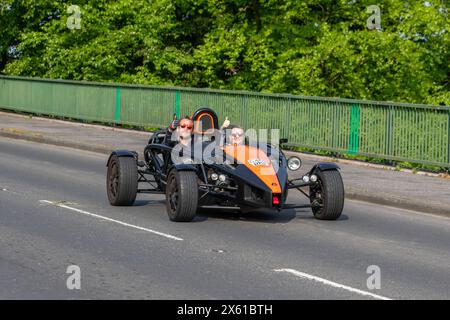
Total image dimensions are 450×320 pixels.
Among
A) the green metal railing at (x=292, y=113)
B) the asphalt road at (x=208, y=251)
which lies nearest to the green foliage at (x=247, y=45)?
the green metal railing at (x=292, y=113)

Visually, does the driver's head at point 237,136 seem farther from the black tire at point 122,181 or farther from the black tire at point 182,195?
the black tire at point 122,181

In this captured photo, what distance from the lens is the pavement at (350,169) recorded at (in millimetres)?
16547

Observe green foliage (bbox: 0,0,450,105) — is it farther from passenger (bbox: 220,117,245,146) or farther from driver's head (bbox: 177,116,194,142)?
passenger (bbox: 220,117,245,146)

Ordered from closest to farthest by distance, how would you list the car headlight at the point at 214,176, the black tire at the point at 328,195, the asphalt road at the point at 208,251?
the asphalt road at the point at 208,251, the car headlight at the point at 214,176, the black tire at the point at 328,195

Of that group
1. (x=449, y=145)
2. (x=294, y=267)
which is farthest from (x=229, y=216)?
(x=449, y=145)

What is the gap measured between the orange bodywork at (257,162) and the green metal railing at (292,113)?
8335 millimetres

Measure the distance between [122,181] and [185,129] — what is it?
3.73 feet

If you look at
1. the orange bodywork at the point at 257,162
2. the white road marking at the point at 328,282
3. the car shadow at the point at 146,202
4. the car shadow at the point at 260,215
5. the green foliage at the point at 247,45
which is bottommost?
the white road marking at the point at 328,282

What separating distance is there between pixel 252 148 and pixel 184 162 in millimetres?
968

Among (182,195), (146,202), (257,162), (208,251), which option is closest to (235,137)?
(257,162)

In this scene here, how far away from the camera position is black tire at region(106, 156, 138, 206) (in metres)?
14.2

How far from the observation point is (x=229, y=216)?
14.1 m

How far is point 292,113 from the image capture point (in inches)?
998

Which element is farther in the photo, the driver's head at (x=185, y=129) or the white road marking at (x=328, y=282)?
the driver's head at (x=185, y=129)
